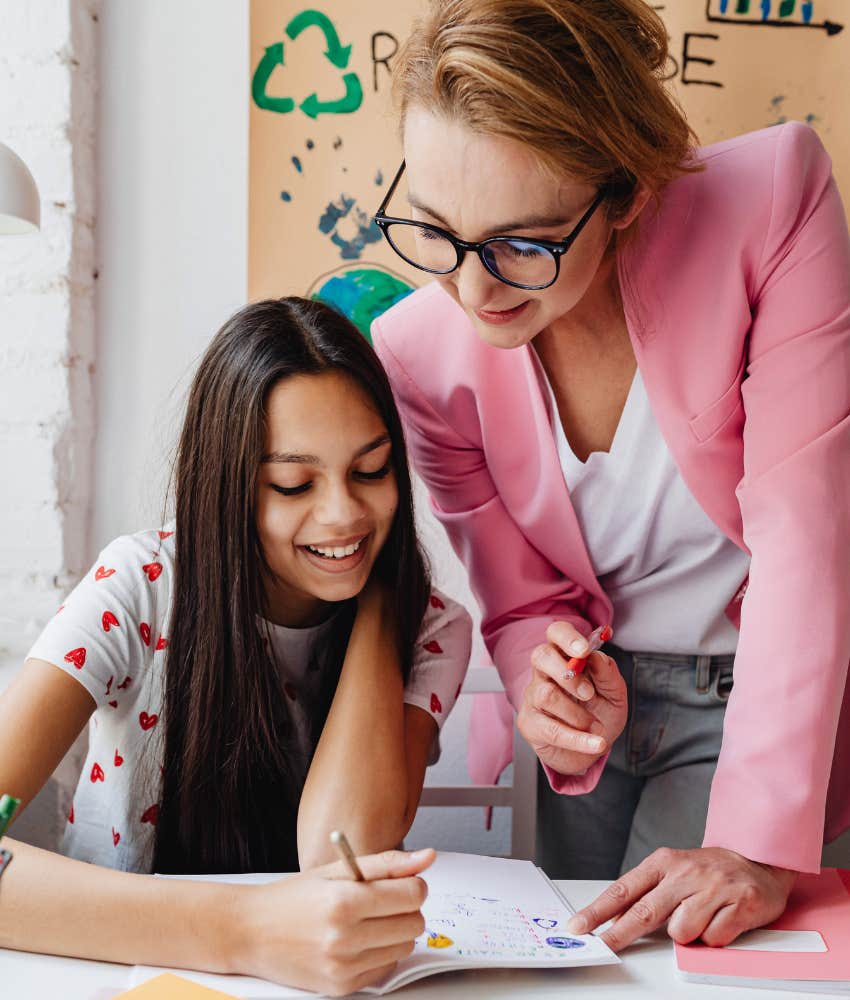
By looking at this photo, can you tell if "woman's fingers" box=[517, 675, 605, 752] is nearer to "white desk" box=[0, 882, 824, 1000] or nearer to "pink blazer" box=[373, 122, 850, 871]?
"pink blazer" box=[373, 122, 850, 871]

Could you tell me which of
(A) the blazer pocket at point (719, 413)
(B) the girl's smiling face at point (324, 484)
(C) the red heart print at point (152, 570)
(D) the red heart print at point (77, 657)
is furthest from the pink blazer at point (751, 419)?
(D) the red heart print at point (77, 657)

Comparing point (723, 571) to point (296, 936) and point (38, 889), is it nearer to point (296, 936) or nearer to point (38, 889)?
point (296, 936)

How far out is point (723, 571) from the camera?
3.69 feet

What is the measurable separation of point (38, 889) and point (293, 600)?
0.49 m

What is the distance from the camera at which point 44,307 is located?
163 cm

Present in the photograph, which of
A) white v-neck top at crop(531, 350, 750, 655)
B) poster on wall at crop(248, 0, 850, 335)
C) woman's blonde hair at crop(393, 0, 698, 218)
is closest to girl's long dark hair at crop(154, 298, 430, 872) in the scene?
white v-neck top at crop(531, 350, 750, 655)

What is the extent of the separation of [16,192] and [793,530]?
92 centimetres

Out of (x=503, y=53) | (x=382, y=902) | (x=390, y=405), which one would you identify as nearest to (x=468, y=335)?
(x=390, y=405)

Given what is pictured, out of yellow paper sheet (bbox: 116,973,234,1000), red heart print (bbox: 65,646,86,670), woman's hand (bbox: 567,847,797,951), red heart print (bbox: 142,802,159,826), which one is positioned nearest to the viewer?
yellow paper sheet (bbox: 116,973,234,1000)

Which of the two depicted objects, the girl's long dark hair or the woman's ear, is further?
the girl's long dark hair

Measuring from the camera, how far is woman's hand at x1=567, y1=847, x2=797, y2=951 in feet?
2.65

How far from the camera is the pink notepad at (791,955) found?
77cm

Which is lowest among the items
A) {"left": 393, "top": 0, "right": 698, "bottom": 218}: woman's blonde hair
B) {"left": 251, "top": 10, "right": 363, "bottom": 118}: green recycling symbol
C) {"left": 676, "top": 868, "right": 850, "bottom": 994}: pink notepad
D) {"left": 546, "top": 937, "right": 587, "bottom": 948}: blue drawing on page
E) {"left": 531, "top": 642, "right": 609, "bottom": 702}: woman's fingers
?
{"left": 676, "top": 868, "right": 850, "bottom": 994}: pink notepad

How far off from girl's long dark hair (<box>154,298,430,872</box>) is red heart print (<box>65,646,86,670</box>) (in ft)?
0.31
